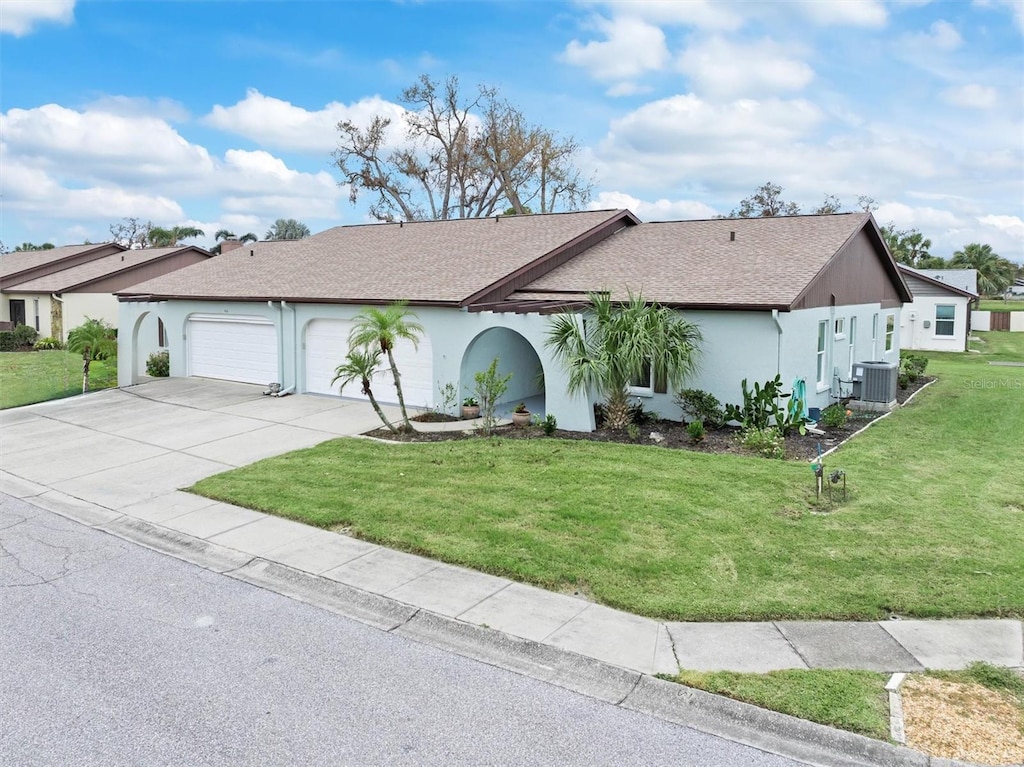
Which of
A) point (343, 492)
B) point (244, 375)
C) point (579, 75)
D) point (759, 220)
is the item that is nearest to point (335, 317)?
point (244, 375)

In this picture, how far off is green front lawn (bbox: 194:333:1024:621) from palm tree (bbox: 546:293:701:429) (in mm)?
1614

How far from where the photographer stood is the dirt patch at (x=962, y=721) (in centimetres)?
462

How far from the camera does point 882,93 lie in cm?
1823

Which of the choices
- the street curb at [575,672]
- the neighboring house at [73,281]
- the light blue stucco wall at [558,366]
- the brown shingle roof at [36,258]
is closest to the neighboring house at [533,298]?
the light blue stucco wall at [558,366]

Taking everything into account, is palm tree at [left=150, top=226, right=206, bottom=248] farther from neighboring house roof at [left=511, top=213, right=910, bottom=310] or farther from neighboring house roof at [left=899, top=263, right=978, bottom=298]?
neighboring house roof at [left=899, top=263, right=978, bottom=298]

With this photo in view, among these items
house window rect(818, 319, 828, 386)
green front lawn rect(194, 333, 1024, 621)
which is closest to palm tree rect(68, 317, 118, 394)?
green front lawn rect(194, 333, 1024, 621)

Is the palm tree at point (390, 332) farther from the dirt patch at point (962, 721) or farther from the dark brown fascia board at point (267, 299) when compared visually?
the dirt patch at point (962, 721)

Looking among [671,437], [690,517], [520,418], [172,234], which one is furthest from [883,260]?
[172,234]

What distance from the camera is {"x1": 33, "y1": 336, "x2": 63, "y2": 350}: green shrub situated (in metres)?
32.0

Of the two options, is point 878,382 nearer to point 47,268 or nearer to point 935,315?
point 935,315

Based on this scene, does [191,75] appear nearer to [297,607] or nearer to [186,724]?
[297,607]

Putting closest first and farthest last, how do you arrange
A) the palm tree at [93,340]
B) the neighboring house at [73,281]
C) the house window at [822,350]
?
the house window at [822,350] → the palm tree at [93,340] → the neighboring house at [73,281]

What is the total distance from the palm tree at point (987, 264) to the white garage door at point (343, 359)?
2023 inches

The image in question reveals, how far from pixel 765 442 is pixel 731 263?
5.40 metres
